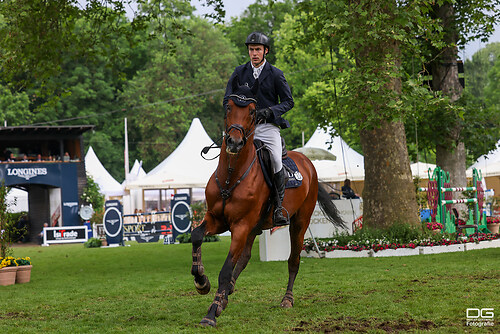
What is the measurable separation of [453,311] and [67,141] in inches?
1251

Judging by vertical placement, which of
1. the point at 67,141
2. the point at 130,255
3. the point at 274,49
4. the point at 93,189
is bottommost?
the point at 130,255

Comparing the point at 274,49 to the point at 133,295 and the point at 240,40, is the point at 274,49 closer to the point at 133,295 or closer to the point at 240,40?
the point at 240,40

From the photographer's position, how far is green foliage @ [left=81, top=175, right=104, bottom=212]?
35.5m

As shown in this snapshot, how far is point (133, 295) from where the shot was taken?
1045cm

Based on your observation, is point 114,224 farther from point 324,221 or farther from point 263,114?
point 263,114

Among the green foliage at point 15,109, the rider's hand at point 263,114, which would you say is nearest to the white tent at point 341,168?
the rider's hand at point 263,114

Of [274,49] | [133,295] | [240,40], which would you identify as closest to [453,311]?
[133,295]

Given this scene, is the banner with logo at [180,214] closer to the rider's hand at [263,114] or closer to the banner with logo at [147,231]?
the banner with logo at [147,231]

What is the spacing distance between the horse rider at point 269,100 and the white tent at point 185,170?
24.5m

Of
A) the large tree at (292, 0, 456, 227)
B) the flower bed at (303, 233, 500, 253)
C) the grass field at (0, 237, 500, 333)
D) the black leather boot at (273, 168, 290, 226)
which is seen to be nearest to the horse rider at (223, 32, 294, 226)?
the black leather boot at (273, 168, 290, 226)

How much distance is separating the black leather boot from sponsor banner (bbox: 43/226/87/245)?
2547 centimetres

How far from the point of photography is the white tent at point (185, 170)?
32263mm

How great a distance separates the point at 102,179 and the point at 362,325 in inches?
1540

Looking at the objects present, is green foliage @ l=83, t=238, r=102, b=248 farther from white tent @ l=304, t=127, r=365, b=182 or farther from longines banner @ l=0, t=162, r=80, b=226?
white tent @ l=304, t=127, r=365, b=182
